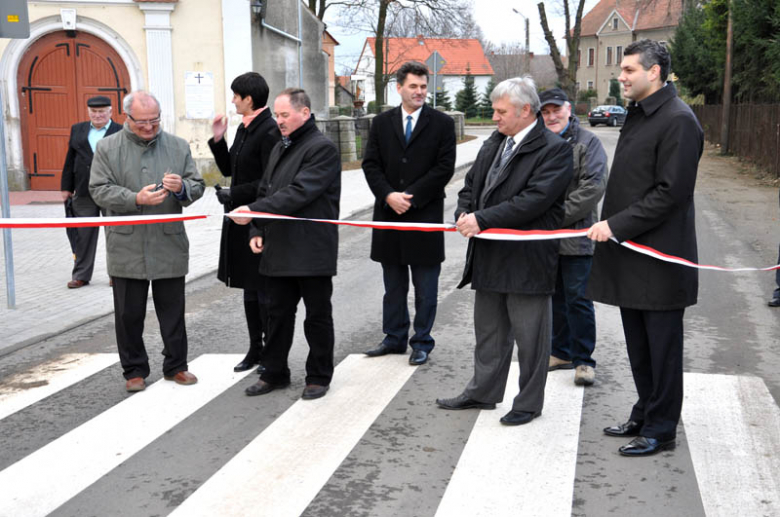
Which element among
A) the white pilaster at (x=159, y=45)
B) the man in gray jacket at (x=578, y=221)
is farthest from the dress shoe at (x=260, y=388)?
the white pilaster at (x=159, y=45)

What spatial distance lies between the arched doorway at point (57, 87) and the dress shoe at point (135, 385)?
12.6 m

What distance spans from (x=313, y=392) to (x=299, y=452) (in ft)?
3.07

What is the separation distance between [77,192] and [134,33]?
29.7ft

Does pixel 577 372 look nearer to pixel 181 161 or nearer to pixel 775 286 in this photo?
pixel 181 161

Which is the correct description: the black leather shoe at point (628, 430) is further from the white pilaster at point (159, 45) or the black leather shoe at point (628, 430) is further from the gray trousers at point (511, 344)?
the white pilaster at point (159, 45)

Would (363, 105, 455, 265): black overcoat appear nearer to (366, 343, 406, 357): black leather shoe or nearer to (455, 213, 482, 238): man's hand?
(366, 343, 406, 357): black leather shoe

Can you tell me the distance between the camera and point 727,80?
27.7 m

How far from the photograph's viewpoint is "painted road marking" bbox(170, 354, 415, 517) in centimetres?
389

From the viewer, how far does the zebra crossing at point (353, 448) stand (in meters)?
3.90

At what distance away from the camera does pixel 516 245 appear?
15.9 ft

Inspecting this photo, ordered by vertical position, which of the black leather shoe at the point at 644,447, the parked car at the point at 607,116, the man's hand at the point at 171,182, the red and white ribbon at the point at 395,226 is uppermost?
the parked car at the point at 607,116

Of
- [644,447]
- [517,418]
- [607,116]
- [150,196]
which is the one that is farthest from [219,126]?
[607,116]

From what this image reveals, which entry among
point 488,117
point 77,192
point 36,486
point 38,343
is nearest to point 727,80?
point 77,192

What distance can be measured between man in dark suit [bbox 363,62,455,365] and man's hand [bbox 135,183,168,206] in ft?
5.22
